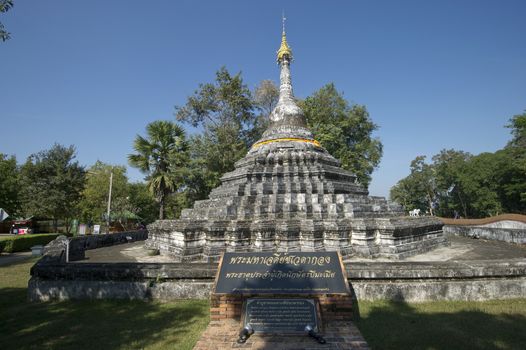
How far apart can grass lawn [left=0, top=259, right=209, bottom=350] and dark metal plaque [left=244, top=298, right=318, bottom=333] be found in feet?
3.84

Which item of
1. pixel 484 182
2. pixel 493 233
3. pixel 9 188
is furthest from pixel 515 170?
pixel 9 188

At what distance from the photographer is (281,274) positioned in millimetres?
5059

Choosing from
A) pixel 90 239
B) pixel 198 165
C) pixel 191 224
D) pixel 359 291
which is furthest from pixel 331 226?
pixel 198 165

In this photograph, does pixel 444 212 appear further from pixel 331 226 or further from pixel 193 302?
pixel 193 302

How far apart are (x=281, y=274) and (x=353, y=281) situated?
2.23m

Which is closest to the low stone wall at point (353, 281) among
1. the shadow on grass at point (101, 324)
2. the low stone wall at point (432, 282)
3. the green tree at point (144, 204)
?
the low stone wall at point (432, 282)

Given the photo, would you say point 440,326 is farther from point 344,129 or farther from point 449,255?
point 344,129

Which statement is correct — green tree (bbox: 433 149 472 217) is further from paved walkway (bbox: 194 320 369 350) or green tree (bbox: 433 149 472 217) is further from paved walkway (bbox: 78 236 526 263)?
paved walkway (bbox: 194 320 369 350)

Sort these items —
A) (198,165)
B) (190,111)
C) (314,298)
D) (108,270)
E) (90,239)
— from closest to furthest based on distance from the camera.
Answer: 1. (314,298)
2. (108,270)
3. (90,239)
4. (198,165)
5. (190,111)

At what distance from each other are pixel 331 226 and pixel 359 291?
3.71 m

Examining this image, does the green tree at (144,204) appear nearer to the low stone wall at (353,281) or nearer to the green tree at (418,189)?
the low stone wall at (353,281)

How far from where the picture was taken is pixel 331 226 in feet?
32.7

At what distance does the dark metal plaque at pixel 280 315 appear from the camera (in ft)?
14.1

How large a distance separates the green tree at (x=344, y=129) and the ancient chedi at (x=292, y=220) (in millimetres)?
16562
